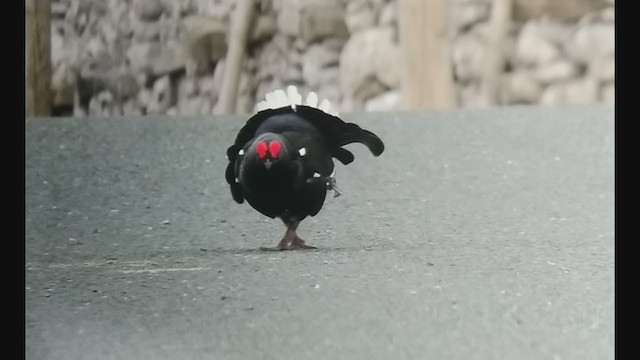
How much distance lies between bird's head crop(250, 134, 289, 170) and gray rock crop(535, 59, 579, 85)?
0.95 feet

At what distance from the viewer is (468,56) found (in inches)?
33.0


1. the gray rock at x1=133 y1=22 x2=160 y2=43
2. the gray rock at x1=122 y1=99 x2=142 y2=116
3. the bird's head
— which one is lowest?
the bird's head

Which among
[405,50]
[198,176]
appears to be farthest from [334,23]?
[198,176]

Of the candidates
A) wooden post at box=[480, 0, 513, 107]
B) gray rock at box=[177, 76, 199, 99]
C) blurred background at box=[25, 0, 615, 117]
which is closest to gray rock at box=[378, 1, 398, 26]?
blurred background at box=[25, 0, 615, 117]

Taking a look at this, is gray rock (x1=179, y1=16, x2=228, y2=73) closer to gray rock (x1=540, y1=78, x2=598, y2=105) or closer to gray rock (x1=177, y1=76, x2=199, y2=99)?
gray rock (x1=177, y1=76, x2=199, y2=99)

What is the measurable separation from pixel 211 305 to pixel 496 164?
1.13ft

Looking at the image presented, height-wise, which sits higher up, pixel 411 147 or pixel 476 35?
pixel 476 35

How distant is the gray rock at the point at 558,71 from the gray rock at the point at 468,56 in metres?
0.06

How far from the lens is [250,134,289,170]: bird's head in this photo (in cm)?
79

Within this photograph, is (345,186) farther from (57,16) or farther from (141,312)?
(57,16)

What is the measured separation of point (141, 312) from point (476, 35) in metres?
0.47

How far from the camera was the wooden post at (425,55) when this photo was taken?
84cm

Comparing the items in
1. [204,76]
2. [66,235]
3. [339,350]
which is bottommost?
[339,350]

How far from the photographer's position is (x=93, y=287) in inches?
32.5
